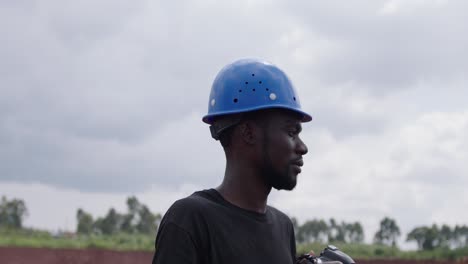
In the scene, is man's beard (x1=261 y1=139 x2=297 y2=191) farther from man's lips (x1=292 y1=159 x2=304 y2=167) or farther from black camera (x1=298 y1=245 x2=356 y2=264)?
black camera (x1=298 y1=245 x2=356 y2=264)

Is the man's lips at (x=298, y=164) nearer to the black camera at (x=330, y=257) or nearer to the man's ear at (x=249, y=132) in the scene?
the man's ear at (x=249, y=132)

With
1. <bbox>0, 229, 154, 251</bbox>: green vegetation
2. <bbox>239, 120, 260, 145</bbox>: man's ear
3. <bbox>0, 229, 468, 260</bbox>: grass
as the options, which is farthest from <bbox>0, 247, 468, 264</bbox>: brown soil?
<bbox>239, 120, 260, 145</bbox>: man's ear

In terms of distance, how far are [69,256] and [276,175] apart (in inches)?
493

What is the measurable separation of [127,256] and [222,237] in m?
12.6

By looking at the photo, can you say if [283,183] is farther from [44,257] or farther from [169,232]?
[44,257]

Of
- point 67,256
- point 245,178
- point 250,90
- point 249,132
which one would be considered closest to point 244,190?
point 245,178

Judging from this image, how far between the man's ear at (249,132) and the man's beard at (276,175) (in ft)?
0.14

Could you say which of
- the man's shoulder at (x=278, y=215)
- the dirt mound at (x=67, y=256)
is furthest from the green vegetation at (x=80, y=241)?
the man's shoulder at (x=278, y=215)

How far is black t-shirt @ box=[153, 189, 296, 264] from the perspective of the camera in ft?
7.66

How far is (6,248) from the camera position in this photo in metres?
13.8

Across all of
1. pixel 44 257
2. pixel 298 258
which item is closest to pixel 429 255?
pixel 44 257

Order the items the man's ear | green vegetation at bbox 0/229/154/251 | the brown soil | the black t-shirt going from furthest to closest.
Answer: green vegetation at bbox 0/229/154/251 < the brown soil < the man's ear < the black t-shirt

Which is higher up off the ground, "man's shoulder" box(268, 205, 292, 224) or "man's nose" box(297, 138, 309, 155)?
"man's nose" box(297, 138, 309, 155)

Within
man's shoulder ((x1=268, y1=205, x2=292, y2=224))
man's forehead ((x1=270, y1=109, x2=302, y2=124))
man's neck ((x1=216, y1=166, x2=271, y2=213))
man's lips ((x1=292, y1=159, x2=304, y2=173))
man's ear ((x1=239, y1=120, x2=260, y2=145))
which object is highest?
man's forehead ((x1=270, y1=109, x2=302, y2=124))
